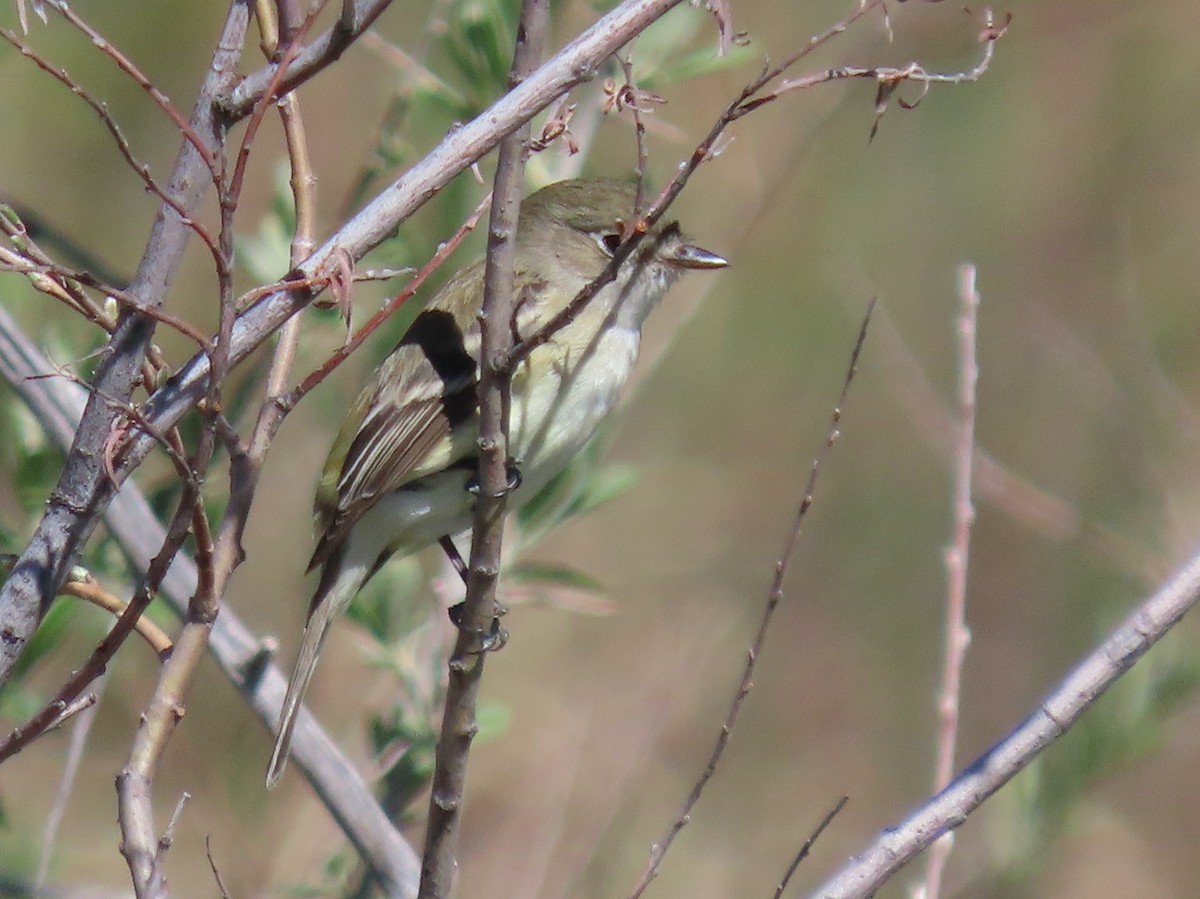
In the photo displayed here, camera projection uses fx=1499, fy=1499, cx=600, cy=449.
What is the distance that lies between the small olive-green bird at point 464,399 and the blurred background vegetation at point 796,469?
319mm

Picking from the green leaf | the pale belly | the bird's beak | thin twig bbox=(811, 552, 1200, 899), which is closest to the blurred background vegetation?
the green leaf

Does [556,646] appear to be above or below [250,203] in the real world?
below

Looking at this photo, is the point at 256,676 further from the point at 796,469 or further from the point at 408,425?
the point at 796,469

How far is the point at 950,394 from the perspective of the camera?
7598 mm

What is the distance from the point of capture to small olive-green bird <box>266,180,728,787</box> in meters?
3.49

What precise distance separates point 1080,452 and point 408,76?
4.38m

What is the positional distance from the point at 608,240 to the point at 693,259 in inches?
11.5

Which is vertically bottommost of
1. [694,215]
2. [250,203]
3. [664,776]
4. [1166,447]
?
[1166,447]

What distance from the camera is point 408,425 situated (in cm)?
366

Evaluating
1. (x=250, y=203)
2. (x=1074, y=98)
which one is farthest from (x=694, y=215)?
(x=1074, y=98)

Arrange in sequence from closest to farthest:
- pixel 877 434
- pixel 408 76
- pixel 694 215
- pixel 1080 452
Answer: pixel 408 76 < pixel 694 215 < pixel 1080 452 < pixel 877 434

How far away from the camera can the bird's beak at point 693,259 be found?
378 cm

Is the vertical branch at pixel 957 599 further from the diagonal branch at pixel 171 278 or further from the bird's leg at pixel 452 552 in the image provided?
the bird's leg at pixel 452 552

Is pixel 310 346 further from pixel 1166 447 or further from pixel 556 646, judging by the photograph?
pixel 1166 447
